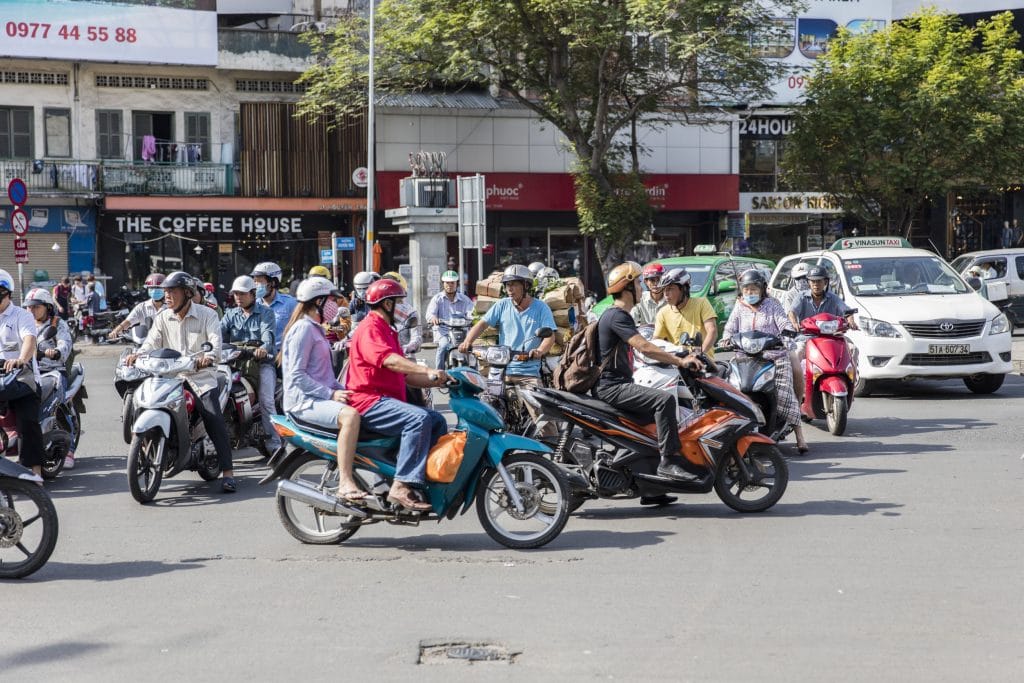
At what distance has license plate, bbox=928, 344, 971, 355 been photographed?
1472cm

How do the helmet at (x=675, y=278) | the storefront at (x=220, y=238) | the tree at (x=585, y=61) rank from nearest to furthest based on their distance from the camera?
the helmet at (x=675, y=278)
the tree at (x=585, y=61)
the storefront at (x=220, y=238)

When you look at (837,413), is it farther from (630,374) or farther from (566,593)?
(566,593)

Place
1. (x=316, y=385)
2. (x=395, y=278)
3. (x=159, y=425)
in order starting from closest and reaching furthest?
(x=316, y=385) < (x=159, y=425) < (x=395, y=278)

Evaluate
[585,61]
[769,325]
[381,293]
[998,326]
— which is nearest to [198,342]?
[381,293]

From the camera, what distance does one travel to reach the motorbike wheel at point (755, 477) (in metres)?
8.44

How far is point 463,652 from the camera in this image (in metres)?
5.41

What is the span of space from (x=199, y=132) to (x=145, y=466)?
27.5 m

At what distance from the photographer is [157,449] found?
30.2 feet

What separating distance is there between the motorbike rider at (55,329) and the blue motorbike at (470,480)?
3.96m

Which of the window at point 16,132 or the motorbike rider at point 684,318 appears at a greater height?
the window at point 16,132

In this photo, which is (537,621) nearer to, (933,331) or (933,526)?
(933,526)

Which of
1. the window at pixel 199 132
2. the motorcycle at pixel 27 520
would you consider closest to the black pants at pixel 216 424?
the motorcycle at pixel 27 520

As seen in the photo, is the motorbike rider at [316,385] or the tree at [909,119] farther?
the tree at [909,119]

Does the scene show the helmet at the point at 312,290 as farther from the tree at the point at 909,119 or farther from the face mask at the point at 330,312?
the tree at the point at 909,119
